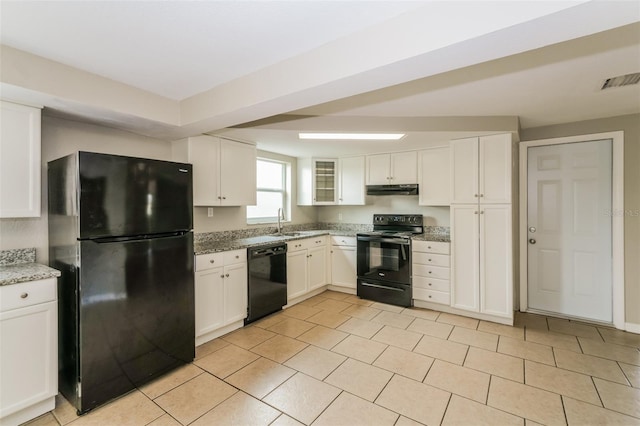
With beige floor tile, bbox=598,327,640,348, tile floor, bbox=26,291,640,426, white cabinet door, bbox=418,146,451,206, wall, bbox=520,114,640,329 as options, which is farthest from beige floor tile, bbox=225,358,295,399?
wall, bbox=520,114,640,329

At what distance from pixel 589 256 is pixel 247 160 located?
419 centimetres

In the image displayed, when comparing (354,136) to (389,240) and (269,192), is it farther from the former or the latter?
(269,192)

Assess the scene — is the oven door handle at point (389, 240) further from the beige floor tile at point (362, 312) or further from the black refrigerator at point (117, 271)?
the black refrigerator at point (117, 271)

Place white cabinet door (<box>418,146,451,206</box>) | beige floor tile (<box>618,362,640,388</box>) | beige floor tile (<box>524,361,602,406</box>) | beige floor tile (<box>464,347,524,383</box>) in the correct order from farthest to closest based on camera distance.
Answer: white cabinet door (<box>418,146,451,206</box>) < beige floor tile (<box>464,347,524,383</box>) < beige floor tile (<box>618,362,640,388</box>) < beige floor tile (<box>524,361,602,406</box>)

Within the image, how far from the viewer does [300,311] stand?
147 inches

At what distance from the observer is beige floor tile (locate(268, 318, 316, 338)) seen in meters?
3.13

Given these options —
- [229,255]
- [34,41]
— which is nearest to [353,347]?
[229,255]

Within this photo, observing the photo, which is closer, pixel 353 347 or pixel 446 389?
pixel 446 389

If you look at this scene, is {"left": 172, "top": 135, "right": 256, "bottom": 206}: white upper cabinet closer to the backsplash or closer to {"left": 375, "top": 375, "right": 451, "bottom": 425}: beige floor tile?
the backsplash

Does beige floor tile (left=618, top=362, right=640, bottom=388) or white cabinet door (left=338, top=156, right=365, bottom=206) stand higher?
white cabinet door (left=338, top=156, right=365, bottom=206)

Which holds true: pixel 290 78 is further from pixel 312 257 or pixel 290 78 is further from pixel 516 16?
pixel 312 257

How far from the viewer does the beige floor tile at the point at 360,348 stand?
262 cm

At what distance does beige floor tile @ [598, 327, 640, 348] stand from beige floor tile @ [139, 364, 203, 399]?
3.92 meters

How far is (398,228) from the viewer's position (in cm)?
450
